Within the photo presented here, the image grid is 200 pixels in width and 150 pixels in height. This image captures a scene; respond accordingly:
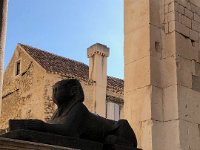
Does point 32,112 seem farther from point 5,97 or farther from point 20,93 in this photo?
point 5,97

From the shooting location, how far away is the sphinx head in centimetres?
393

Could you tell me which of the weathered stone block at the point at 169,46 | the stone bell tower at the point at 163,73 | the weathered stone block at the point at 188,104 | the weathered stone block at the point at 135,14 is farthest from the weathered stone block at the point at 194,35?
the weathered stone block at the point at 188,104

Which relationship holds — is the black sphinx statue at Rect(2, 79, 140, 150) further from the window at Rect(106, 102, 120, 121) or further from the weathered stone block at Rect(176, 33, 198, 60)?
the window at Rect(106, 102, 120, 121)

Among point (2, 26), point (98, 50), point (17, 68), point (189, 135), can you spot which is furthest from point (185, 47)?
point (17, 68)

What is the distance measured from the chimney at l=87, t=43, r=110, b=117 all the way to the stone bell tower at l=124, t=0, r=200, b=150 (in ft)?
47.0

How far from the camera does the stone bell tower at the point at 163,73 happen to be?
20.2 feet

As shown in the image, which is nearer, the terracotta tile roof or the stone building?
the stone building

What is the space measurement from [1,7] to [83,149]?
4073 mm

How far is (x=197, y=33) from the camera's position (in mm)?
6988

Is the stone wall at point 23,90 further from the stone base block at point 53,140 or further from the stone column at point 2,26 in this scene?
the stone base block at point 53,140

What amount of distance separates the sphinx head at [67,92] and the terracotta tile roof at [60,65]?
1608 cm

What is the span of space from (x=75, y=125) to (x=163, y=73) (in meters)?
3.04

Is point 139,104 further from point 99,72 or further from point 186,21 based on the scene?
point 99,72

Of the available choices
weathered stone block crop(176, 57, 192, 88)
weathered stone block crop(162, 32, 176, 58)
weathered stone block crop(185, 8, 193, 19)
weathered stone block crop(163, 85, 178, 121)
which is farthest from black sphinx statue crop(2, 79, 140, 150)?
weathered stone block crop(185, 8, 193, 19)
